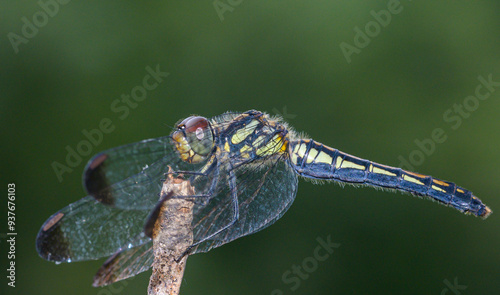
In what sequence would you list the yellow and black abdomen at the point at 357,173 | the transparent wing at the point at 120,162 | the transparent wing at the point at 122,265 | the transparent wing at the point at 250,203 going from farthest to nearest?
the yellow and black abdomen at the point at 357,173, the transparent wing at the point at 250,203, the transparent wing at the point at 122,265, the transparent wing at the point at 120,162

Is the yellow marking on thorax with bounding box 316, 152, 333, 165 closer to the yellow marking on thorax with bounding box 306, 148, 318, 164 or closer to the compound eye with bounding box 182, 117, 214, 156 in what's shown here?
the yellow marking on thorax with bounding box 306, 148, 318, 164

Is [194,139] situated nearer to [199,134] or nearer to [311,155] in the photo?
[199,134]

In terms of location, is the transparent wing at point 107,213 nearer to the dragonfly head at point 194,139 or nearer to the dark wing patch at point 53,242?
the dark wing patch at point 53,242

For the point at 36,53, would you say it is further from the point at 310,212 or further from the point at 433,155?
the point at 433,155

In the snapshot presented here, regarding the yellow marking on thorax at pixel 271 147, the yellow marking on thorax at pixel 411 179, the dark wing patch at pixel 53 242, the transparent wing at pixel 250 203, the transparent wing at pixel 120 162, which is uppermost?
the transparent wing at pixel 120 162

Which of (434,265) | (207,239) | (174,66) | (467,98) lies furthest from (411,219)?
(174,66)

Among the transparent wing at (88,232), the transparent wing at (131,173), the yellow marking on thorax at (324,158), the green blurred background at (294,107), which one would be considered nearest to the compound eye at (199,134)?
the transparent wing at (131,173)

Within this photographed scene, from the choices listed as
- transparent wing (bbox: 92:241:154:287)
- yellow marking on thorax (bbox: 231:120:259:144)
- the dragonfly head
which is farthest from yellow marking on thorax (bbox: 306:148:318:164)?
transparent wing (bbox: 92:241:154:287)
